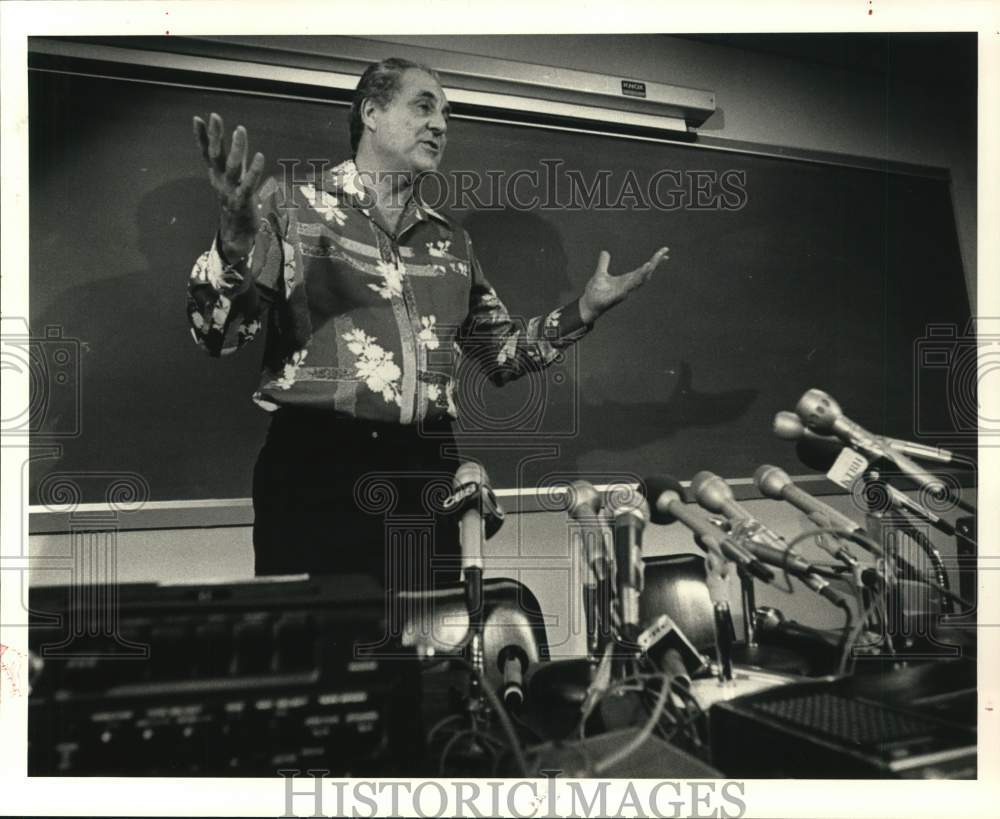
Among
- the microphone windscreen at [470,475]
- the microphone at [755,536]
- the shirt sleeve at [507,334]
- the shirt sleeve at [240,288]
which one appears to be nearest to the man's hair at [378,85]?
the shirt sleeve at [240,288]

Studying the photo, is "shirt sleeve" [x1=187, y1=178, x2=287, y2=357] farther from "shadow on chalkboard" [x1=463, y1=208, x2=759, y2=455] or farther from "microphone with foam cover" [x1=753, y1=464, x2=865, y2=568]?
"microphone with foam cover" [x1=753, y1=464, x2=865, y2=568]

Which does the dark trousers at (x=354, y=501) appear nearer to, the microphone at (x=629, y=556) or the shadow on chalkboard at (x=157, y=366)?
the shadow on chalkboard at (x=157, y=366)

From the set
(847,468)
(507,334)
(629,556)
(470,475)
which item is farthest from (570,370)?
(847,468)

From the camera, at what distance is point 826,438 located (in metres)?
1.99

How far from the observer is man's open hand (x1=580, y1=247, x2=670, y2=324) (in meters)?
1.95

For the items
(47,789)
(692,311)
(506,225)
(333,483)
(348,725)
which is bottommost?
(47,789)

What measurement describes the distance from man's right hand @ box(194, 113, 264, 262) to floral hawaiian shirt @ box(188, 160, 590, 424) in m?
0.09

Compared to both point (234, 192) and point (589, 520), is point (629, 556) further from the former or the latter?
point (234, 192)

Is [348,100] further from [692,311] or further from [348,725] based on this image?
[348,725]

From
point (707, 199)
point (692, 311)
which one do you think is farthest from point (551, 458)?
point (707, 199)

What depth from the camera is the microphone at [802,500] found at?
6.37 ft

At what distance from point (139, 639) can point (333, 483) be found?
1.72ft

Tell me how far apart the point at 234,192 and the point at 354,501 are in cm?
66

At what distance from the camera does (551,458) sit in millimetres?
1937
